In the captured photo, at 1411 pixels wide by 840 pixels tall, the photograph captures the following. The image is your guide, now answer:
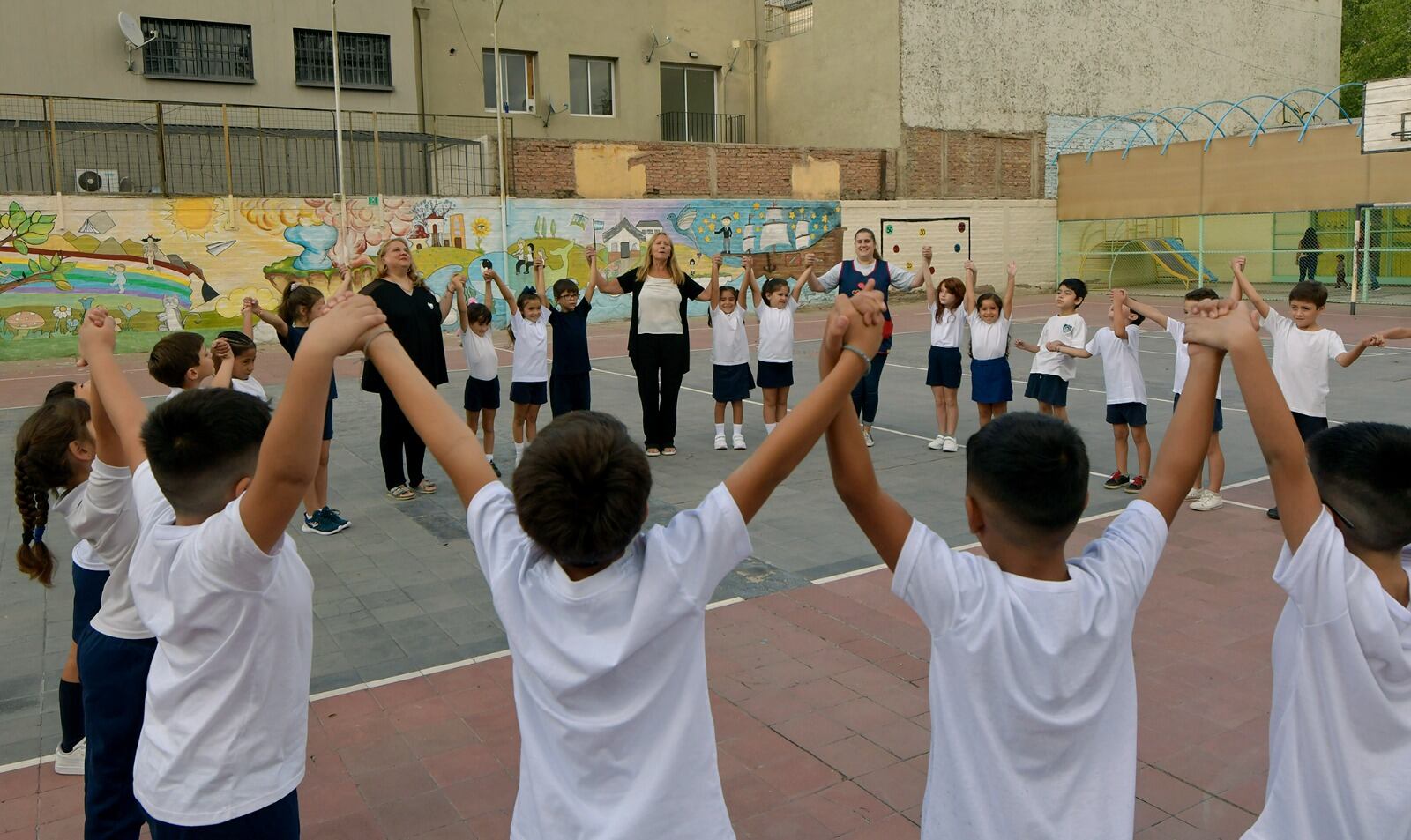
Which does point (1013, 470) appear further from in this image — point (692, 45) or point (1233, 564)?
point (692, 45)

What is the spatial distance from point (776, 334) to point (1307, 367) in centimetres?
446

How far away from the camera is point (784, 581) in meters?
6.41

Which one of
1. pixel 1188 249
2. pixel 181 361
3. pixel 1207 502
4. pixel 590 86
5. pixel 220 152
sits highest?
pixel 590 86

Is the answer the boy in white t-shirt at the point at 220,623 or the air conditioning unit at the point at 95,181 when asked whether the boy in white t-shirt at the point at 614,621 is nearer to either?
the boy in white t-shirt at the point at 220,623

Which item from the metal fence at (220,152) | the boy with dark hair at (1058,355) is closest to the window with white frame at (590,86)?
the metal fence at (220,152)

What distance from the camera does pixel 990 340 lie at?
9539mm

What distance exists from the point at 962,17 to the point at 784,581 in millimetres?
28304

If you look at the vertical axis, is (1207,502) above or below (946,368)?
below

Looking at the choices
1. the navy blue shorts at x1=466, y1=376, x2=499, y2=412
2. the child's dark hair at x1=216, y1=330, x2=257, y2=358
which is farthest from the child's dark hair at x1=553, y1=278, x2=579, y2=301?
the child's dark hair at x1=216, y1=330, x2=257, y2=358

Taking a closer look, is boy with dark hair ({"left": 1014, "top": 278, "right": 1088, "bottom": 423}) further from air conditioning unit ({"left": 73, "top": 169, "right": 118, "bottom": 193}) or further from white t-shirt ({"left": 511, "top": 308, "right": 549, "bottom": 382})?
air conditioning unit ({"left": 73, "top": 169, "right": 118, "bottom": 193})

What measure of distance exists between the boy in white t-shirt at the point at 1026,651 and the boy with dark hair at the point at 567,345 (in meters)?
7.40

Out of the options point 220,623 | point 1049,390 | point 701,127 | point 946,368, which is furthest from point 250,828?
point 701,127

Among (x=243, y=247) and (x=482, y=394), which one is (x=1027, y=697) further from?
(x=243, y=247)

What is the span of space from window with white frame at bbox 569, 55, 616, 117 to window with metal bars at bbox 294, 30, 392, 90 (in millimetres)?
6272
